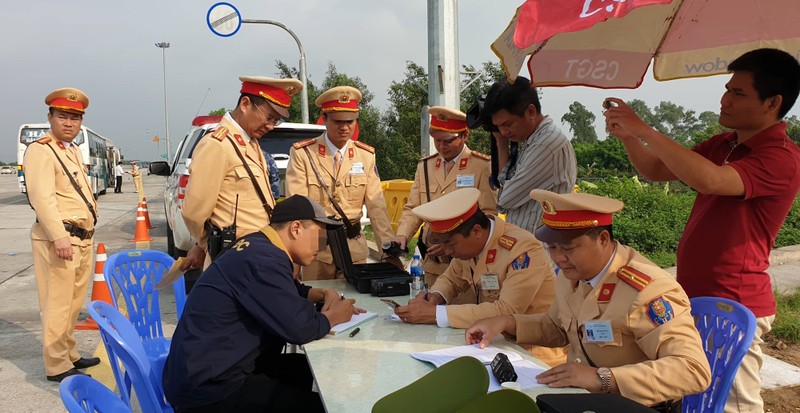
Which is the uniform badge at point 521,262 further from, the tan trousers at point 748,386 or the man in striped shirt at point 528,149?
the tan trousers at point 748,386

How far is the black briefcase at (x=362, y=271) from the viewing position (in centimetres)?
309

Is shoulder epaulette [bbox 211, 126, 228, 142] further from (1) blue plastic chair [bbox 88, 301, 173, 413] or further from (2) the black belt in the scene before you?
(2) the black belt

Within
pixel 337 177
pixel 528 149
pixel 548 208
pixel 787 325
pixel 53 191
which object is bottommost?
pixel 787 325

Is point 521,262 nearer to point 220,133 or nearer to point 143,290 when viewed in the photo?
point 220,133

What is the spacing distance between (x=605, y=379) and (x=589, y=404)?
0.47 meters

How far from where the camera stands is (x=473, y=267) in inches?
111

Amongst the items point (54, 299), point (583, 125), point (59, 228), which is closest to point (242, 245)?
point (59, 228)

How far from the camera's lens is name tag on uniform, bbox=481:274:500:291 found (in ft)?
8.76

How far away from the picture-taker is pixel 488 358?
2.04 metres

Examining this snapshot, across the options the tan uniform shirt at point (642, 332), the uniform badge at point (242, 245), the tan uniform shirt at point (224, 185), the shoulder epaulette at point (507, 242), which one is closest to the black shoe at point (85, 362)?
the tan uniform shirt at point (224, 185)

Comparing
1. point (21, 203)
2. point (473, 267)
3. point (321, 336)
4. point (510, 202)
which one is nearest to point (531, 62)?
point (510, 202)

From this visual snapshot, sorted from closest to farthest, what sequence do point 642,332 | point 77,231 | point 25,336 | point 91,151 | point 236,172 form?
point 642,332
point 236,172
point 77,231
point 25,336
point 91,151

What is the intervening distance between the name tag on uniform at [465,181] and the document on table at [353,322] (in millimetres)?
1390

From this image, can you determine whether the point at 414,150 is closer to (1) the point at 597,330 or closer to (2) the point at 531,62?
(2) the point at 531,62
